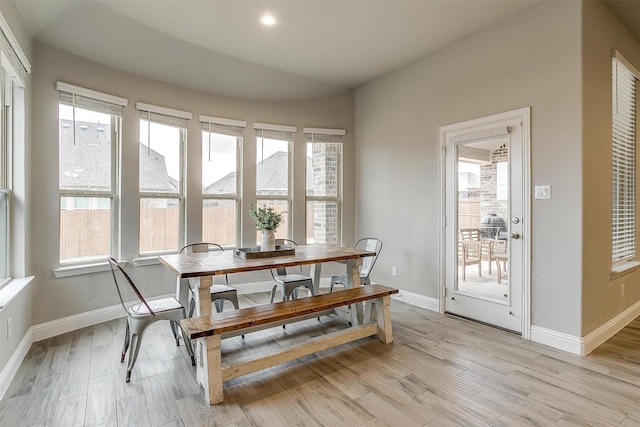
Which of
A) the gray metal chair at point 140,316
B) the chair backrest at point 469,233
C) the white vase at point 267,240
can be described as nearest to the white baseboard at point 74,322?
the gray metal chair at point 140,316

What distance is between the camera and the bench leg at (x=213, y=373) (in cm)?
205

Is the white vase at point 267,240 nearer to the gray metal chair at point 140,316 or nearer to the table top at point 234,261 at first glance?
the table top at point 234,261

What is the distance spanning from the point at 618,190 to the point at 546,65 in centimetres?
152

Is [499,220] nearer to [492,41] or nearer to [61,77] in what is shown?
[492,41]

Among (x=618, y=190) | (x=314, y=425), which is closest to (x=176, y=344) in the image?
(x=314, y=425)

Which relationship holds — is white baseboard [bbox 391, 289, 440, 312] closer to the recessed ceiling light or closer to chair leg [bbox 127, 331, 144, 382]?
chair leg [bbox 127, 331, 144, 382]

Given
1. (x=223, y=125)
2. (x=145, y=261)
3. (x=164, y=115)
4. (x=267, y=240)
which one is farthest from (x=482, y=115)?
(x=145, y=261)

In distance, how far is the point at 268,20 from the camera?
3143mm

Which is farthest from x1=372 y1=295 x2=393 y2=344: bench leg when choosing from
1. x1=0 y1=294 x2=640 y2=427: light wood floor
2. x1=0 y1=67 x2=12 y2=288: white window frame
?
x1=0 y1=67 x2=12 y2=288: white window frame

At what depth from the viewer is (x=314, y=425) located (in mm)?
1856

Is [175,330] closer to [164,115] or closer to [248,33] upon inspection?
[164,115]

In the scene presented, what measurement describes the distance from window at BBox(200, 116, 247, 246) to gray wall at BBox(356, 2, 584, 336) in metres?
1.81

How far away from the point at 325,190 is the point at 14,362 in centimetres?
376

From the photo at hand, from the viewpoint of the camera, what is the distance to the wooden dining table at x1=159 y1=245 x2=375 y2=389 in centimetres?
240
